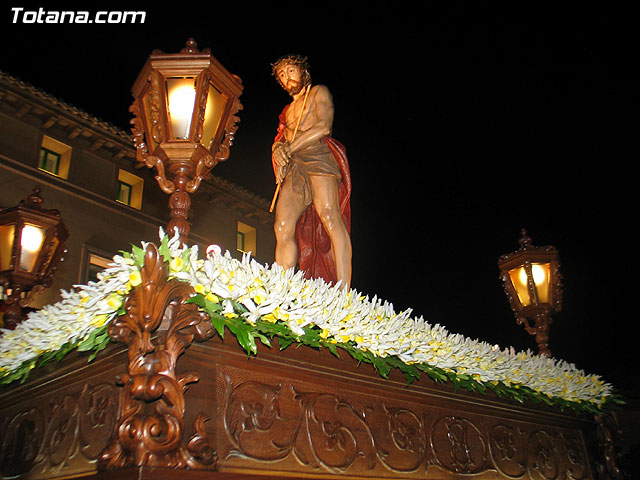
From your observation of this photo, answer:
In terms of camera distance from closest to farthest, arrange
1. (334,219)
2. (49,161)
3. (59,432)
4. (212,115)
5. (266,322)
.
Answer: (266,322)
(59,432)
(212,115)
(334,219)
(49,161)

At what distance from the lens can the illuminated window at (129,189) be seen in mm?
21078

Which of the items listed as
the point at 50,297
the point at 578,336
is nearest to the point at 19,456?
the point at 50,297

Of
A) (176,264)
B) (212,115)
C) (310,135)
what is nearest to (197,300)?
(176,264)

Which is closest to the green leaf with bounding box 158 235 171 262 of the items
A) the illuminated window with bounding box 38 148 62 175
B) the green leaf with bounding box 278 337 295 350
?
the green leaf with bounding box 278 337 295 350

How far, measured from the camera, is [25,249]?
16.2 feet

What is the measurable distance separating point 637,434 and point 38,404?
19519mm

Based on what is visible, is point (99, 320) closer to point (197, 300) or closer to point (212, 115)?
point (197, 300)

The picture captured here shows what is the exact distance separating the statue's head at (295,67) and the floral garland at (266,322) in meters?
2.47

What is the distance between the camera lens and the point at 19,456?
333cm

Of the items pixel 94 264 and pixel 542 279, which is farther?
pixel 94 264

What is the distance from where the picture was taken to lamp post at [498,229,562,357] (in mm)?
6371

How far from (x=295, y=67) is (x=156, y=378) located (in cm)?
363

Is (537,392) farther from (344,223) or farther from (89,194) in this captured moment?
(89,194)

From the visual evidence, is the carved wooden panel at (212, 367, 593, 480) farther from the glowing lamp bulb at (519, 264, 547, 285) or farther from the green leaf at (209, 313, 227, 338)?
the glowing lamp bulb at (519, 264, 547, 285)
